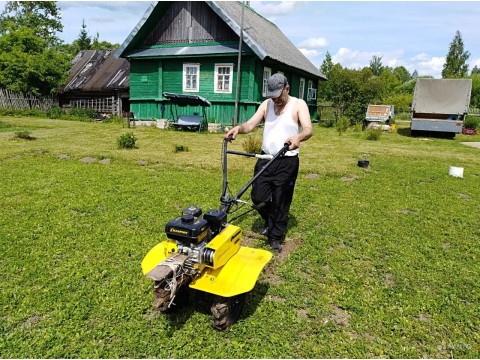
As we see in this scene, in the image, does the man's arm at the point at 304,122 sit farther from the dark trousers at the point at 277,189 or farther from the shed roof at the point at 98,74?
the shed roof at the point at 98,74

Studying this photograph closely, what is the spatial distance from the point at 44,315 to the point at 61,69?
2603 centimetres

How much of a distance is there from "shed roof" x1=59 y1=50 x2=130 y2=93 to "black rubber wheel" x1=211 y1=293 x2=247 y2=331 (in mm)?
22445

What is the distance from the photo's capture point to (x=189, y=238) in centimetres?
261

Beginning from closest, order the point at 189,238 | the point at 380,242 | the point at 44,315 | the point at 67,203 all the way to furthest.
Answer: the point at 189,238 → the point at 44,315 → the point at 380,242 → the point at 67,203

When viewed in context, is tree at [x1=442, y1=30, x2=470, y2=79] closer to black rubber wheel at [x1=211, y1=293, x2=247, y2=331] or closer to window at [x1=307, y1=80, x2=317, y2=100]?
window at [x1=307, y1=80, x2=317, y2=100]

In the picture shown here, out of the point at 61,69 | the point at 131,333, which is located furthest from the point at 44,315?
the point at 61,69

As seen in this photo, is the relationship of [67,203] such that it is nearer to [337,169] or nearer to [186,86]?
[337,169]

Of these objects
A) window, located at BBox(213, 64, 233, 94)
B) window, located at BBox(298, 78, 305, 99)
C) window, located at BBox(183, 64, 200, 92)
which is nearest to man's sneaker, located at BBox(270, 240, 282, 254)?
window, located at BBox(213, 64, 233, 94)

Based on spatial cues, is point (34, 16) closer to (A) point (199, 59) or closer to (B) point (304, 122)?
(A) point (199, 59)

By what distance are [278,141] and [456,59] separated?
56412 millimetres

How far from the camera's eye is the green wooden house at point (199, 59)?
16531mm

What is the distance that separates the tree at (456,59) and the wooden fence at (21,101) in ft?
151

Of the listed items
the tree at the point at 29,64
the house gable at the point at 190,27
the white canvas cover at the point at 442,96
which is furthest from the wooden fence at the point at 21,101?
the white canvas cover at the point at 442,96

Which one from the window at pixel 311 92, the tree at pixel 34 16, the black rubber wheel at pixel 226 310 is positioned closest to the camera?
the black rubber wheel at pixel 226 310
